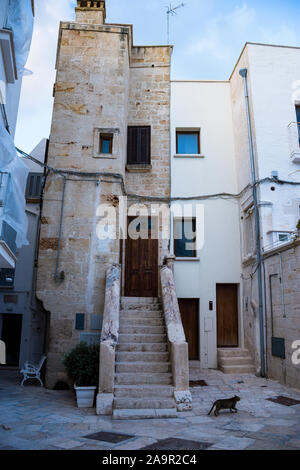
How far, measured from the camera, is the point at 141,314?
8.55 meters

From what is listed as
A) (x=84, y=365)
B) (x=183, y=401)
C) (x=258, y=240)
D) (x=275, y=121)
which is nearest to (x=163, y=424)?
(x=183, y=401)

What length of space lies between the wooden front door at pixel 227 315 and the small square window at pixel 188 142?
4.51 meters

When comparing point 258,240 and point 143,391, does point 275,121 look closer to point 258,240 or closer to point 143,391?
point 258,240

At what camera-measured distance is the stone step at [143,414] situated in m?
5.54

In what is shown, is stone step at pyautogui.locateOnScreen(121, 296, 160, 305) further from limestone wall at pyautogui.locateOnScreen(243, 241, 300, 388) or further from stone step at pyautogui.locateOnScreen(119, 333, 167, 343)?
limestone wall at pyautogui.locateOnScreen(243, 241, 300, 388)

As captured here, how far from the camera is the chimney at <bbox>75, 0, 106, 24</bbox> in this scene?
11.2m

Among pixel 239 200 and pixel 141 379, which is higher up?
pixel 239 200

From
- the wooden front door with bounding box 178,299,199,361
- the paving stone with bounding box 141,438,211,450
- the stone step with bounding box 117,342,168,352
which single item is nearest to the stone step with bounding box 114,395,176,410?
the stone step with bounding box 117,342,168,352

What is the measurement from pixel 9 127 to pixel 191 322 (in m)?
7.23

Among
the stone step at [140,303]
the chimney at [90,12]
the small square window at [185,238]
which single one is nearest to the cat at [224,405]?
the stone step at [140,303]

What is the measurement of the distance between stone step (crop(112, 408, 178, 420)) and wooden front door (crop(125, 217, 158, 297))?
480cm

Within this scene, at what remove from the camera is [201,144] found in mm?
11602

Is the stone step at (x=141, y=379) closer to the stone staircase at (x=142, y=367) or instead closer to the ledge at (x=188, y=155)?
the stone staircase at (x=142, y=367)
